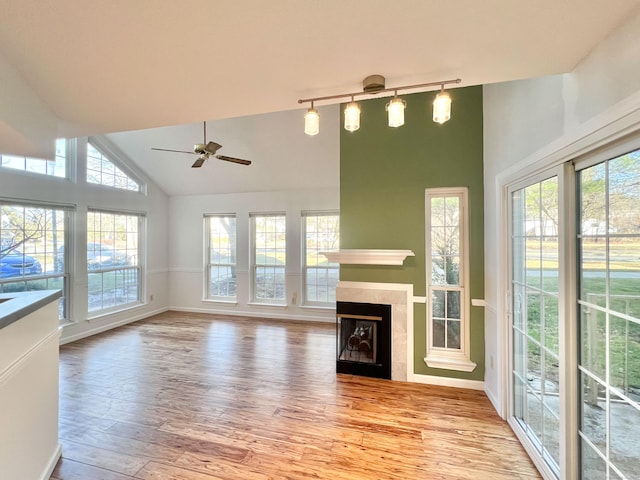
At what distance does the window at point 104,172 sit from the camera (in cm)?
473

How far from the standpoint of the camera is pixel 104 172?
499 centimetres

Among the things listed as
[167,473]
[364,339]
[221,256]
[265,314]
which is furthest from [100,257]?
[364,339]

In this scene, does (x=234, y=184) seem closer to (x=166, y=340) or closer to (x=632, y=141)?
(x=166, y=340)

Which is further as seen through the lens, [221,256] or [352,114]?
[221,256]

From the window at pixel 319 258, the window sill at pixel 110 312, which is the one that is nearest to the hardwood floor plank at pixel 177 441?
the window sill at pixel 110 312

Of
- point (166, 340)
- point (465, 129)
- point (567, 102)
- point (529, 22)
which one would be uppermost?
point (465, 129)

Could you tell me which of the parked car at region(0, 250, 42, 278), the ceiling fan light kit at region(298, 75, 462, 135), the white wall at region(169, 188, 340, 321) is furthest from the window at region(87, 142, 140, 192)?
the ceiling fan light kit at region(298, 75, 462, 135)

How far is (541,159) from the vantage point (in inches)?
66.4

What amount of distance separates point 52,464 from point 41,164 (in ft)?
13.5

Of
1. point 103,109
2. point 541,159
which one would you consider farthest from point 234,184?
point 541,159

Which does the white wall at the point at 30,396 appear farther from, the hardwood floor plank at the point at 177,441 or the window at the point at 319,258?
the window at the point at 319,258

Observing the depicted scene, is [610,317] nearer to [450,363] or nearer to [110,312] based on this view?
[450,363]

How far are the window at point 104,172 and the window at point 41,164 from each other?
367mm

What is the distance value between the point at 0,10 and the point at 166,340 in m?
4.33
